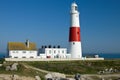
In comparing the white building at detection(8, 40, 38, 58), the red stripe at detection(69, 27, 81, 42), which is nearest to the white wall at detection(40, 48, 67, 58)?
the white building at detection(8, 40, 38, 58)

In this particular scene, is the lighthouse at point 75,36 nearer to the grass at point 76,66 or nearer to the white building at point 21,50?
the grass at point 76,66

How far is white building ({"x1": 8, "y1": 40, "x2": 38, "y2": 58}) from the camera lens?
65.9 metres

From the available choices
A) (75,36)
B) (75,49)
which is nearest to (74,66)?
(75,49)

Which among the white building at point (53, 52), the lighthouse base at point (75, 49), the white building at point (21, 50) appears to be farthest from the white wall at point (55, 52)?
the white building at point (21, 50)

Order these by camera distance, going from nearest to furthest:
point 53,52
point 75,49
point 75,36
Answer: point 75,36 < point 75,49 < point 53,52

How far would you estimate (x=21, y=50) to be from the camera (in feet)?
217

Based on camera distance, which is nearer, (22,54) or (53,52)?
(22,54)

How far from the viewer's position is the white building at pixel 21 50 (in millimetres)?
65875

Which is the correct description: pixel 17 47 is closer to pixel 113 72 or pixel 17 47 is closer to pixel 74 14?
pixel 74 14

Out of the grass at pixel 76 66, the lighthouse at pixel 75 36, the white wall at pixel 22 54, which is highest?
the lighthouse at pixel 75 36

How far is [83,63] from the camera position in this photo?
203ft

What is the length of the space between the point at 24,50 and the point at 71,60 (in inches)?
378

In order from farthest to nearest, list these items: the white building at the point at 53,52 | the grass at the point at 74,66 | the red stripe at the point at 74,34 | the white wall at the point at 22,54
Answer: the white building at the point at 53,52
the red stripe at the point at 74,34
the white wall at the point at 22,54
the grass at the point at 74,66

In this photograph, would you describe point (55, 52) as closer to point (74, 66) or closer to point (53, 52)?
point (53, 52)
